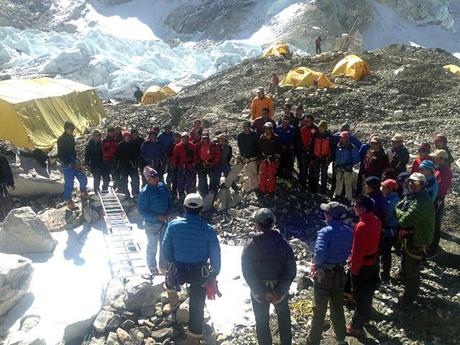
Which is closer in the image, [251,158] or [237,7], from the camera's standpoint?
A: [251,158]

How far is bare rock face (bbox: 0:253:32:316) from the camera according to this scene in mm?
5887

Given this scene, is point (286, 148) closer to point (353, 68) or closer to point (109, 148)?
point (109, 148)

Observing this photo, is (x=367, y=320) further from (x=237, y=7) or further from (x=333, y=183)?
(x=237, y=7)

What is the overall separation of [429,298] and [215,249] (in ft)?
10.3

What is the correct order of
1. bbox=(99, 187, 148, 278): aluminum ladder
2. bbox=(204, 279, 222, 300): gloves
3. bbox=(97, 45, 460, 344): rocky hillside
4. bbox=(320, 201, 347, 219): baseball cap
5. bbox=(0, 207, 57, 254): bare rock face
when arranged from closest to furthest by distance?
bbox=(320, 201, 347, 219): baseball cap, bbox=(204, 279, 222, 300): gloves, bbox=(97, 45, 460, 344): rocky hillside, bbox=(99, 187, 148, 278): aluminum ladder, bbox=(0, 207, 57, 254): bare rock face

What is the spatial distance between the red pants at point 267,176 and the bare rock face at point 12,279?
458 centimetres

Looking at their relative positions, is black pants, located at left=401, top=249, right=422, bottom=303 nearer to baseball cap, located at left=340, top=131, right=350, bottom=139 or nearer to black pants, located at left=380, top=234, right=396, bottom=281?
black pants, located at left=380, top=234, right=396, bottom=281

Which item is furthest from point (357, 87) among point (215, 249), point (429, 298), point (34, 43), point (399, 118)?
point (34, 43)

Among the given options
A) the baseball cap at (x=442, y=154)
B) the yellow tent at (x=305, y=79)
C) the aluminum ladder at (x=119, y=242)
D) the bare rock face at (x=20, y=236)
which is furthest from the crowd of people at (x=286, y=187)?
the yellow tent at (x=305, y=79)

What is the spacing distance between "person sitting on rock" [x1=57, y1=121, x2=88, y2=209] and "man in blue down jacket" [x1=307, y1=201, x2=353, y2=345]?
19.3ft

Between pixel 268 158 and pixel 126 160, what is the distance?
289 cm

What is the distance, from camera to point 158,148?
9.60 m

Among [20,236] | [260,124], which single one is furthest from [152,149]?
[20,236]

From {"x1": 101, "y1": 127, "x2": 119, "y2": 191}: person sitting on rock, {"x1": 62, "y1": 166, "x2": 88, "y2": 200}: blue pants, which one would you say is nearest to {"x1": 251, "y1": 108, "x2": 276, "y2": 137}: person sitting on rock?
{"x1": 101, "y1": 127, "x2": 119, "y2": 191}: person sitting on rock
